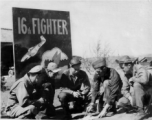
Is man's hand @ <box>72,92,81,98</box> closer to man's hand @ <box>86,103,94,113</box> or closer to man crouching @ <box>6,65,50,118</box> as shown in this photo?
man's hand @ <box>86,103,94,113</box>

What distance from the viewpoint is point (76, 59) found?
374cm

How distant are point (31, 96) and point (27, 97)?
0.05 m

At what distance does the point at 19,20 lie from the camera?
11.7ft

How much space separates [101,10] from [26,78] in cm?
143

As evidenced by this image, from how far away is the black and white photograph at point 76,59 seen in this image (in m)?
3.50

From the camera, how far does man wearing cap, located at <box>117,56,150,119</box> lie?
3910 millimetres

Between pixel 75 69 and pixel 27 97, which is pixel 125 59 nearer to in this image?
pixel 75 69

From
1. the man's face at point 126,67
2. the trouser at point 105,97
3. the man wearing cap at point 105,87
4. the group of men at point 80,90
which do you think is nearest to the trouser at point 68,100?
the group of men at point 80,90

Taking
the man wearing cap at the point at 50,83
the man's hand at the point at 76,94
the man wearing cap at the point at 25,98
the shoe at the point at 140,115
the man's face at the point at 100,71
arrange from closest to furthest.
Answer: the man wearing cap at the point at 25,98
the man wearing cap at the point at 50,83
the man's hand at the point at 76,94
the man's face at the point at 100,71
the shoe at the point at 140,115

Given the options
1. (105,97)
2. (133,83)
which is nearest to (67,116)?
(105,97)

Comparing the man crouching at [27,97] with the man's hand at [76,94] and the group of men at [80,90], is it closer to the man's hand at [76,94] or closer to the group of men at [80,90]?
the group of men at [80,90]

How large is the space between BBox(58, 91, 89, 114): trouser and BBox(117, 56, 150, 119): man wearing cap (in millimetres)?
563

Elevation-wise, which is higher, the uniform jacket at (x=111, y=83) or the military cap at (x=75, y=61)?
the military cap at (x=75, y=61)

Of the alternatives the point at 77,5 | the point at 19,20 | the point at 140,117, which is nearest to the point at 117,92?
the point at 140,117
